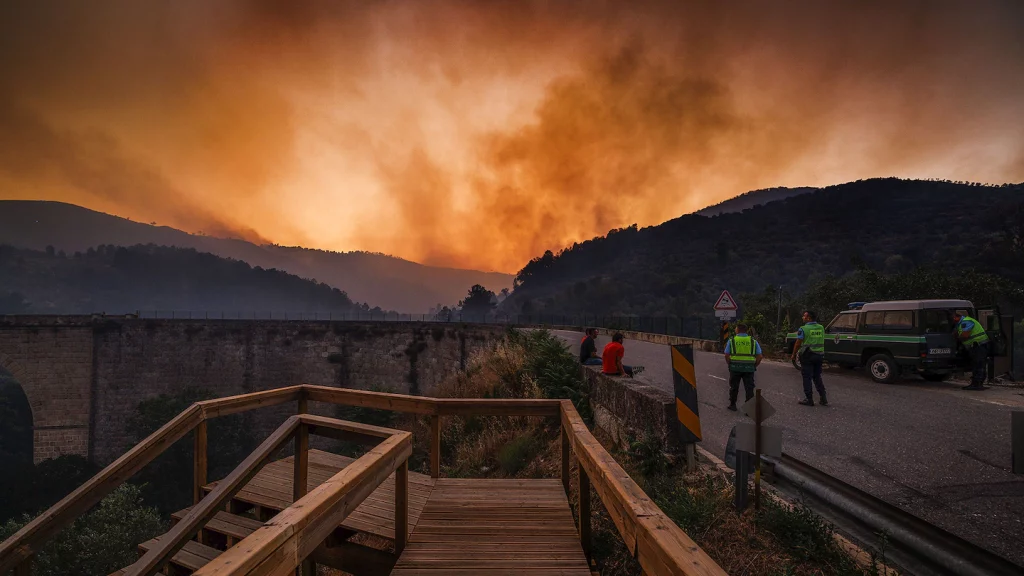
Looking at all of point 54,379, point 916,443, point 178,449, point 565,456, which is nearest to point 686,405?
point 565,456

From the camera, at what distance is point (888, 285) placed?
23500 millimetres

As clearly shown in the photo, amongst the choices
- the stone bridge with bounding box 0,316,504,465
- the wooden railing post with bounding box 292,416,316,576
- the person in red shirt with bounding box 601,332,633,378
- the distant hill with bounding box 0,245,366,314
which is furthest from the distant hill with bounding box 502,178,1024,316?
the distant hill with bounding box 0,245,366,314

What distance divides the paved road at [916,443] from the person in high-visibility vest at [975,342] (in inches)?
14.6

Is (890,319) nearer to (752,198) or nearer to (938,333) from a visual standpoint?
(938,333)

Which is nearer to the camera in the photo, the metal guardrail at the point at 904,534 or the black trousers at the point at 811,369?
the metal guardrail at the point at 904,534

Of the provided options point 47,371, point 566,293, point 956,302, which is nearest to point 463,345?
point 956,302

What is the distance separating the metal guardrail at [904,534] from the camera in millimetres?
3408

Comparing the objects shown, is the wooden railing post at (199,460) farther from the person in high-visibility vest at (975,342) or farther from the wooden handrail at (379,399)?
the person in high-visibility vest at (975,342)

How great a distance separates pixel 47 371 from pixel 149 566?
A: 47995mm

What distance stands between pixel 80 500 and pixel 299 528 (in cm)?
374

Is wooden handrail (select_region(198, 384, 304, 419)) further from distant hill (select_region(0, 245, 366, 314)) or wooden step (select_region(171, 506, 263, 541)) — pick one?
distant hill (select_region(0, 245, 366, 314))

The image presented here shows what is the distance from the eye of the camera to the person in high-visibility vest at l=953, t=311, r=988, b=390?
10211mm

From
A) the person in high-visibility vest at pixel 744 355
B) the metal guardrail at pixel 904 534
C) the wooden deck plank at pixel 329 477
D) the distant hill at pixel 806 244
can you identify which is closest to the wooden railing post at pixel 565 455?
the wooden deck plank at pixel 329 477

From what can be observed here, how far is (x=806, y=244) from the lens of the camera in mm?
85312
